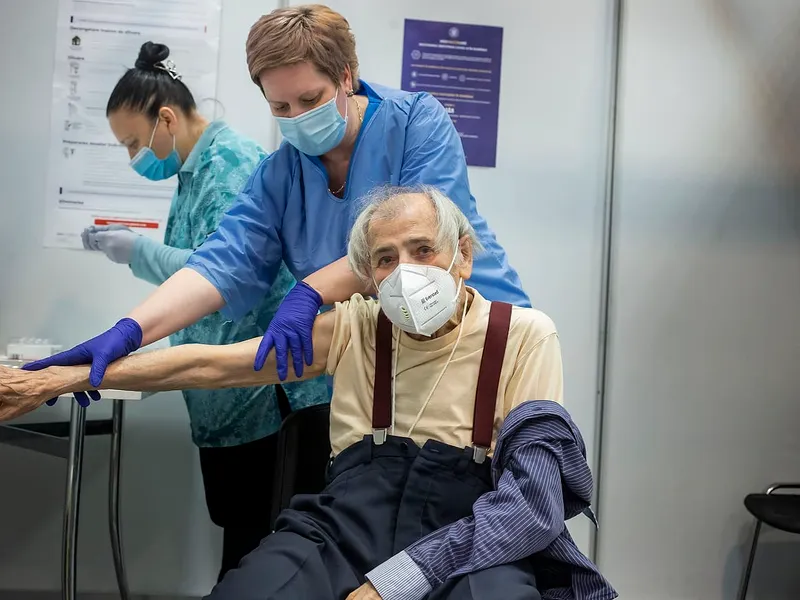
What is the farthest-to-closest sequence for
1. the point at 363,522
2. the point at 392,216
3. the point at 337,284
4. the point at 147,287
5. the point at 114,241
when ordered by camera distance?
the point at 147,287
the point at 114,241
the point at 337,284
the point at 392,216
the point at 363,522

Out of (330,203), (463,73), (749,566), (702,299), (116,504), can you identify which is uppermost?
(463,73)

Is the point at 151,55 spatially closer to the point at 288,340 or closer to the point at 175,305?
the point at 175,305

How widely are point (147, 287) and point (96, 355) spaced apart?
1043 mm

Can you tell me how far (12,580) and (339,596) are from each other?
5.66 ft

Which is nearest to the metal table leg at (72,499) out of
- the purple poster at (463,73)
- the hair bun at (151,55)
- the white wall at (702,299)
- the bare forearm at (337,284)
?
the bare forearm at (337,284)

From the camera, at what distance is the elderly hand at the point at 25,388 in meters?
1.23

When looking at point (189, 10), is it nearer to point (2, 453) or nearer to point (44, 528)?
point (2, 453)

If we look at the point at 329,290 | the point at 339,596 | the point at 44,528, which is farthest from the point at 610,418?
the point at 44,528

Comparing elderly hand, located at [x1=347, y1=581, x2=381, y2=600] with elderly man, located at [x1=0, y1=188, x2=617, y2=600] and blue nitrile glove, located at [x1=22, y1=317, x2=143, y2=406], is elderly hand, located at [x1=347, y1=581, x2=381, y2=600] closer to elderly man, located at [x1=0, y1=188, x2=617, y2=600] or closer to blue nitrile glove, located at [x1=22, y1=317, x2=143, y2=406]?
elderly man, located at [x1=0, y1=188, x2=617, y2=600]

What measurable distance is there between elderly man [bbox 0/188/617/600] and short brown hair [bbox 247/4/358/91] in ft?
1.16

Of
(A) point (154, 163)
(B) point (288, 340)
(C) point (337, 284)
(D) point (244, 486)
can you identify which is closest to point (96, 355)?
(B) point (288, 340)

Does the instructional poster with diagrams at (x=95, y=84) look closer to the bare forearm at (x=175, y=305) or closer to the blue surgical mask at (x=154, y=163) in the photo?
the blue surgical mask at (x=154, y=163)

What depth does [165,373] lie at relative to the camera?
1.33m

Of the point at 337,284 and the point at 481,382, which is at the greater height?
the point at 337,284
